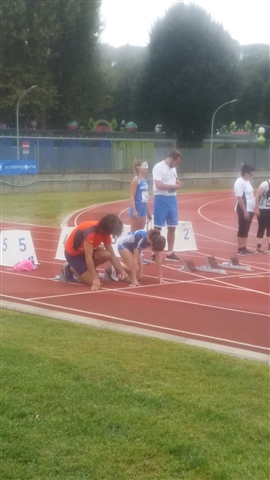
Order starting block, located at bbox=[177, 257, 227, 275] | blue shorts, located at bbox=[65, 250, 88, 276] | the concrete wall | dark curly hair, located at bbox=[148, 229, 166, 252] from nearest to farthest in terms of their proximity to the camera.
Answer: dark curly hair, located at bbox=[148, 229, 166, 252], blue shorts, located at bbox=[65, 250, 88, 276], starting block, located at bbox=[177, 257, 227, 275], the concrete wall

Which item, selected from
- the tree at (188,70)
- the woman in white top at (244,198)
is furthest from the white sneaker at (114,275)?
the woman in white top at (244,198)

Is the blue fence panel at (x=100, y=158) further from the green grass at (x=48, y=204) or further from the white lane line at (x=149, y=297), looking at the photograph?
the white lane line at (x=149, y=297)

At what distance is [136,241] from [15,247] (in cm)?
305

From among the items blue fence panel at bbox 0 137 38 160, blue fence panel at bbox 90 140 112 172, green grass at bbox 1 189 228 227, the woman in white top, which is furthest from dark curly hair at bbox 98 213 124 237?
blue fence panel at bbox 90 140 112 172

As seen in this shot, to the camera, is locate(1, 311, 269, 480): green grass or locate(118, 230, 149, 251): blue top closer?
locate(1, 311, 269, 480): green grass

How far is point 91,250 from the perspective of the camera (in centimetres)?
977

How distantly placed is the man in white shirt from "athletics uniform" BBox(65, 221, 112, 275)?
7.56 ft

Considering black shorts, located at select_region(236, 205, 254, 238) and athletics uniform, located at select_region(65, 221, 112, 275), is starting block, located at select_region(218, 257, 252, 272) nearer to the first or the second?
black shorts, located at select_region(236, 205, 254, 238)

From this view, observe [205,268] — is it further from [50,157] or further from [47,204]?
[50,157]

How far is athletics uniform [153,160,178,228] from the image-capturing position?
12039mm

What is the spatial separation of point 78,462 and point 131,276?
6258mm

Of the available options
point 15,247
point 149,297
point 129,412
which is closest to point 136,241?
point 149,297

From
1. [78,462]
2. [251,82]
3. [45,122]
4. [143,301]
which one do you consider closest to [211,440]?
[78,462]

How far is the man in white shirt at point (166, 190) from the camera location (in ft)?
39.3
